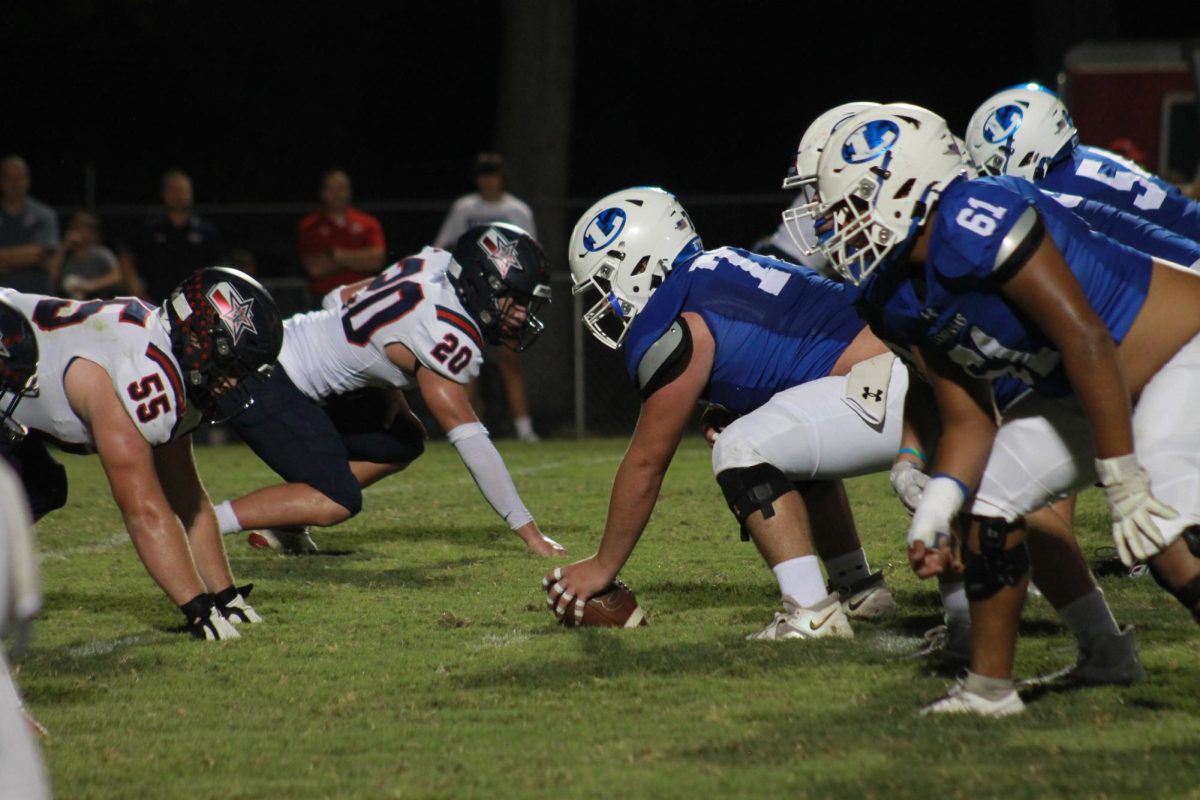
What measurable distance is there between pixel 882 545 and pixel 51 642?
10.8 feet

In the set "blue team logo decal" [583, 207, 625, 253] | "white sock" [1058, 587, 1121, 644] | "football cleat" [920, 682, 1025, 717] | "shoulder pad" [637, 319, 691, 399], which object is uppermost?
"blue team logo decal" [583, 207, 625, 253]

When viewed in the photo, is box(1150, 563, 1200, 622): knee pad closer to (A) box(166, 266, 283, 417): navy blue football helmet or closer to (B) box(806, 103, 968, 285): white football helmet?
(B) box(806, 103, 968, 285): white football helmet

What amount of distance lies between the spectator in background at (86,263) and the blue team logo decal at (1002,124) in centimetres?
828

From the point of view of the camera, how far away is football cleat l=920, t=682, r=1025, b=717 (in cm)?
406

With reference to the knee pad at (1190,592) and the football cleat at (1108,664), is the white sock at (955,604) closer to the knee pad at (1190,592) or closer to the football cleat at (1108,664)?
the football cleat at (1108,664)

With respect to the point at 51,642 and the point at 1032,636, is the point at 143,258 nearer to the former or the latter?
the point at 51,642

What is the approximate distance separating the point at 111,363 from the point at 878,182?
2529mm

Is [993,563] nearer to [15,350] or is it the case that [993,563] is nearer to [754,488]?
[754,488]

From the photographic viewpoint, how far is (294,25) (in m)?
21.4

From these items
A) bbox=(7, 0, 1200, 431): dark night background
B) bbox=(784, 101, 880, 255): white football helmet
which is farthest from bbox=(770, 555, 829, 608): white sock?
bbox=(7, 0, 1200, 431): dark night background

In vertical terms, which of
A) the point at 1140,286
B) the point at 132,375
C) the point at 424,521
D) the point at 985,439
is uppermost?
the point at 1140,286

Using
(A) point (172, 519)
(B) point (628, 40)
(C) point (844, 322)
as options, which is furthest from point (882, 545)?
(B) point (628, 40)

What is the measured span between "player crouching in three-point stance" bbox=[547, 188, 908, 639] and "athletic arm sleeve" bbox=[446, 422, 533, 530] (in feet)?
5.10

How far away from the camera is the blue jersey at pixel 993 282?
12.3ft
